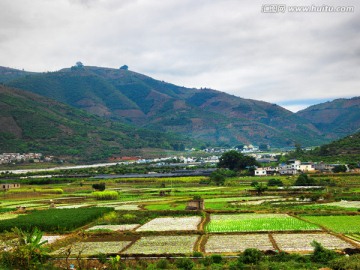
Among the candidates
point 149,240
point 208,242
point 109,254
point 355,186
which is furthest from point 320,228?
point 355,186

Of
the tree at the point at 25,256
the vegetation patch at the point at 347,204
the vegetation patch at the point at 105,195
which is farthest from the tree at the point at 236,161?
the tree at the point at 25,256

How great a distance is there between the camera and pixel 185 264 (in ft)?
72.1

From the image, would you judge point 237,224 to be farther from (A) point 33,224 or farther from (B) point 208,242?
(A) point 33,224

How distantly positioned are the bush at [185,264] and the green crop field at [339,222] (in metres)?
13.6

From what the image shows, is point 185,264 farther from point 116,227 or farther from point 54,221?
point 54,221

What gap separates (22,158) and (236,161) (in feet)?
242

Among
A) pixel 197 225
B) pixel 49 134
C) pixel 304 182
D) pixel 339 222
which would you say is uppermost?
pixel 49 134

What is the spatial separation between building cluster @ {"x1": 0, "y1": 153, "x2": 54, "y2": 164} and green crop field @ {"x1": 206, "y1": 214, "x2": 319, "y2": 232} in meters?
110

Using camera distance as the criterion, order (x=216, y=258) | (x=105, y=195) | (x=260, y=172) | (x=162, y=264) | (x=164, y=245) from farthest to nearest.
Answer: (x=260, y=172) < (x=105, y=195) < (x=164, y=245) < (x=216, y=258) < (x=162, y=264)

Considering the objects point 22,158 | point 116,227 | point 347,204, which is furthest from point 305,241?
point 22,158

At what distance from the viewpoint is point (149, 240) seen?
30.6 meters

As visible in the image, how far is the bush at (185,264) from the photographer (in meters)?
21.7

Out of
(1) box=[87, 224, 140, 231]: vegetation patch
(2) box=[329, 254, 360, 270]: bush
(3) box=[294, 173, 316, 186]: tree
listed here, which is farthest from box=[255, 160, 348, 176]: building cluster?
(2) box=[329, 254, 360, 270]: bush

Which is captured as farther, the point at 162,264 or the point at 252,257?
the point at 162,264
